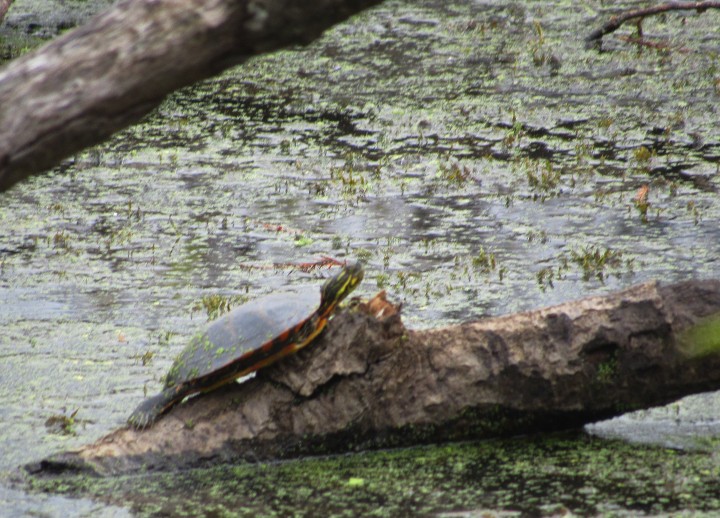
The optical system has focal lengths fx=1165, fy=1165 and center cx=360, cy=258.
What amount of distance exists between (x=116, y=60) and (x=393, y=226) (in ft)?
16.8

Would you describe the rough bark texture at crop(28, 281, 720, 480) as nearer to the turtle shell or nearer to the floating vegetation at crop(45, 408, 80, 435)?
the turtle shell

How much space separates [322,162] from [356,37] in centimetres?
451

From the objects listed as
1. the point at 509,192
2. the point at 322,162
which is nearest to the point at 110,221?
the point at 322,162

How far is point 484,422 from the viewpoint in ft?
14.0

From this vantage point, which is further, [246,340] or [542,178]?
[542,178]

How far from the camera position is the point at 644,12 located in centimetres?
1036

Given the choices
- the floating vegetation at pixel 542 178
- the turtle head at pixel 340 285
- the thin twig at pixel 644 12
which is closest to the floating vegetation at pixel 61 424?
the turtle head at pixel 340 285

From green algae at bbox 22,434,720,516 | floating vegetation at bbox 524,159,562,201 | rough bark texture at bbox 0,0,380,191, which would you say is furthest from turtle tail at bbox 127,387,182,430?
floating vegetation at bbox 524,159,562,201

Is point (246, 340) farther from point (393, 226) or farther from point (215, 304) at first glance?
point (393, 226)

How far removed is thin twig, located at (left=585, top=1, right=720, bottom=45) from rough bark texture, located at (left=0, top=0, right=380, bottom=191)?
813cm

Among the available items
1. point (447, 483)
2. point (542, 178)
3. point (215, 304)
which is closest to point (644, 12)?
point (542, 178)

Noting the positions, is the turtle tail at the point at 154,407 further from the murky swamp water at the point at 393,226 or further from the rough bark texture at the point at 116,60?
the rough bark texture at the point at 116,60

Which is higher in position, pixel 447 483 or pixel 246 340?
pixel 246 340

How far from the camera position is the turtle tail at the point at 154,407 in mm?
4253
